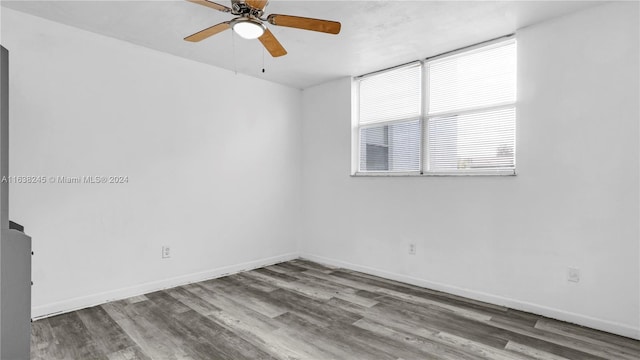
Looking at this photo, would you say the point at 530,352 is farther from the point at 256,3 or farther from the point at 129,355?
the point at 256,3

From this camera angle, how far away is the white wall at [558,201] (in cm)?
256

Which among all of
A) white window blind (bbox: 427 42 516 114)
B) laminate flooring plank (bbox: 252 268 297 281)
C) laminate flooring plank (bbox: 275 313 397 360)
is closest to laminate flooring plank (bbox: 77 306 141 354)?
laminate flooring plank (bbox: 275 313 397 360)

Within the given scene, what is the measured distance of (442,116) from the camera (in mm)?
3652

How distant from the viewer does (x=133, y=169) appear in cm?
341

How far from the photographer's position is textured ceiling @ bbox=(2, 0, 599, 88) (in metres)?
2.66

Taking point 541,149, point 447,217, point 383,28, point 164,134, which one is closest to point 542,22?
point 541,149

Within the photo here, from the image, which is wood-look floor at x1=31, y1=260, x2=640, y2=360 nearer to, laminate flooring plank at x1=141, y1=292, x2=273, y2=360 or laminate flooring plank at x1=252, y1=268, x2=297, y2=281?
laminate flooring plank at x1=141, y1=292, x2=273, y2=360

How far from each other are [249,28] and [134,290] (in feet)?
9.27

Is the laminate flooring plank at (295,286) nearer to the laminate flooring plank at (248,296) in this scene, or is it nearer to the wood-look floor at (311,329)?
the wood-look floor at (311,329)

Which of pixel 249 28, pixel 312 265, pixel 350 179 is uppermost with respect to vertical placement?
pixel 249 28

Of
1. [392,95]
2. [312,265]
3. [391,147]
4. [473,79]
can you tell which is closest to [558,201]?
[473,79]

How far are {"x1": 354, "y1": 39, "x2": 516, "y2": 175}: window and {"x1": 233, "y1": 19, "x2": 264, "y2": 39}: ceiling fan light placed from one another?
228cm

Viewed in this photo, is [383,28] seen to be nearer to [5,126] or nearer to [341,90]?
[341,90]

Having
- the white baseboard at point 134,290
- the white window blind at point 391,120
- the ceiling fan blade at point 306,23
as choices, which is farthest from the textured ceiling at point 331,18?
the white baseboard at point 134,290
